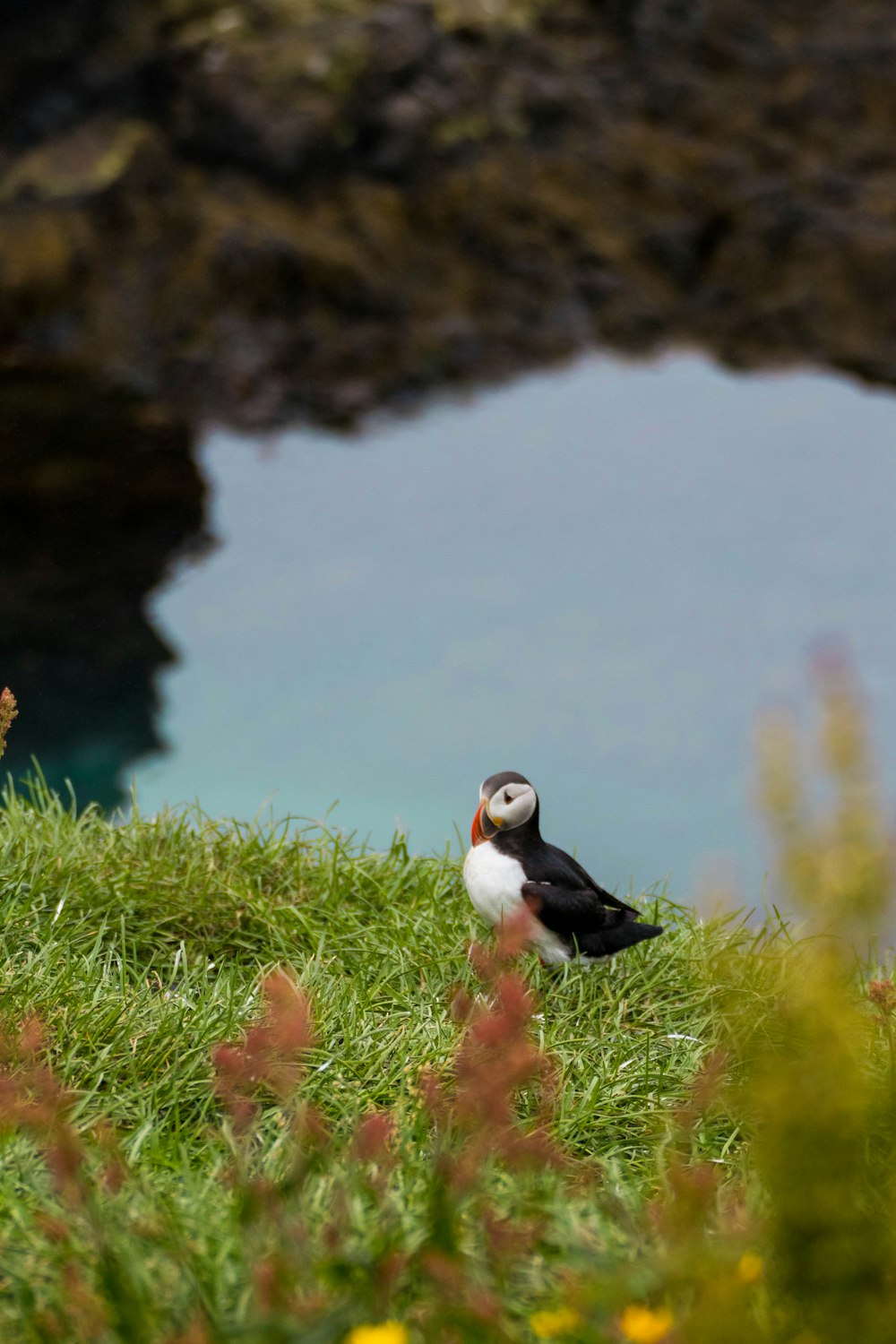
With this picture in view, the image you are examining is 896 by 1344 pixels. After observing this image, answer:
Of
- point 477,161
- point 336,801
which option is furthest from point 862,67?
point 336,801

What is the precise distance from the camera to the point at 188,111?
13.2 metres

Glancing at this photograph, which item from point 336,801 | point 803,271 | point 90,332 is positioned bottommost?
point 336,801

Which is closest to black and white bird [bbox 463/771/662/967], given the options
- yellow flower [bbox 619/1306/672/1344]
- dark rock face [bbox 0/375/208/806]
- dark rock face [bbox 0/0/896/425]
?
yellow flower [bbox 619/1306/672/1344]

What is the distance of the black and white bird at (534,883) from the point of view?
3516 millimetres

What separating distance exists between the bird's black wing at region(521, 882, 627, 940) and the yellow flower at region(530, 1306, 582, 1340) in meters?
1.66

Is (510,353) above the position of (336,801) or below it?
above

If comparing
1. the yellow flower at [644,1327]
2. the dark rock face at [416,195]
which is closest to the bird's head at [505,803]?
the yellow flower at [644,1327]

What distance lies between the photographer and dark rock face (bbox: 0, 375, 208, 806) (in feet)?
31.8

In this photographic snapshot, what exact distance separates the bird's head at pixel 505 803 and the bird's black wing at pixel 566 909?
18 cm

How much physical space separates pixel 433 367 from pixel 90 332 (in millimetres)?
3303

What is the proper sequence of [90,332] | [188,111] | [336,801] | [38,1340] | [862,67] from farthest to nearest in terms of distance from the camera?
[862,67] → [188,111] → [90,332] → [336,801] → [38,1340]

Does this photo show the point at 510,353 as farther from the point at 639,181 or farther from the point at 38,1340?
Answer: the point at 38,1340

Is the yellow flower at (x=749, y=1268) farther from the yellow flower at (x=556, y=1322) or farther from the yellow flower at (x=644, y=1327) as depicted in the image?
the yellow flower at (x=556, y=1322)

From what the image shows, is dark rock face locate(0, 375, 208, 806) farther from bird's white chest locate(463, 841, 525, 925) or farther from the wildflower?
the wildflower
